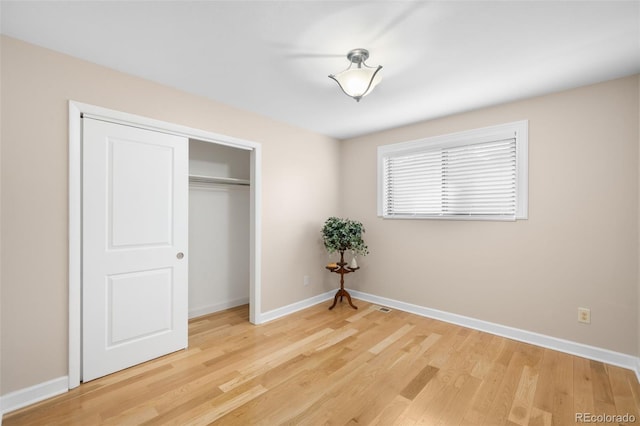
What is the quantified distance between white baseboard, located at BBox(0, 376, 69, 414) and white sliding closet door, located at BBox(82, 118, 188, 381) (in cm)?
14

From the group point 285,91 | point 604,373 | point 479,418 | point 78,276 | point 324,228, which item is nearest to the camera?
point 479,418

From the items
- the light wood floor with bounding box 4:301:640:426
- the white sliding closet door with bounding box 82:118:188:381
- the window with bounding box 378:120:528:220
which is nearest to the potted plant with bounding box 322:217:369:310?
the window with bounding box 378:120:528:220

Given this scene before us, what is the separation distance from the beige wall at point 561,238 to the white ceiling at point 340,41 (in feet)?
0.96

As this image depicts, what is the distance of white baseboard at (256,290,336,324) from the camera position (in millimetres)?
3414

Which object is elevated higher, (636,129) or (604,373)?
(636,129)

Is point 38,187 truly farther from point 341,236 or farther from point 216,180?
point 341,236

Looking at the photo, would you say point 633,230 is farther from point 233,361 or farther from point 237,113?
point 237,113

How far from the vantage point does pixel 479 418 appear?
6.00ft

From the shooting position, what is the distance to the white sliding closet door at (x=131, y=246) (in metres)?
2.22

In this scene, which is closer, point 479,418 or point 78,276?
point 479,418

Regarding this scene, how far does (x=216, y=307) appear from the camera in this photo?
383cm

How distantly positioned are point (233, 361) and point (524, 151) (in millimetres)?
3430

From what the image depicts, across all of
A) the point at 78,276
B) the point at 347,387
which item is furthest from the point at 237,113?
the point at 347,387

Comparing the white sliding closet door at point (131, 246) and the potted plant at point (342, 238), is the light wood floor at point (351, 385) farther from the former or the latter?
the potted plant at point (342, 238)
